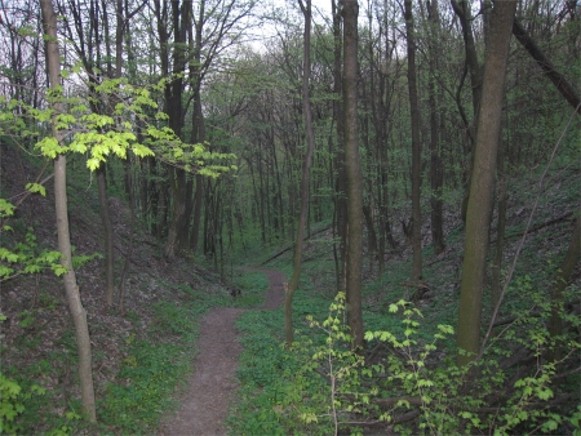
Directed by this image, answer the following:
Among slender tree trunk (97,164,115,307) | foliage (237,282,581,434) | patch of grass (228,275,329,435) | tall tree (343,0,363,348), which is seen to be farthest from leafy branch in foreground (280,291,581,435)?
slender tree trunk (97,164,115,307)

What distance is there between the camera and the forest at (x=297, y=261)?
18.5 feet

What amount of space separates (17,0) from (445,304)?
16228 millimetres

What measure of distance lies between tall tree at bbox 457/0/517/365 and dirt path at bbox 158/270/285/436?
14.5ft

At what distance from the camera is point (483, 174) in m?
6.40

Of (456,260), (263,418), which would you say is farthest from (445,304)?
(263,418)

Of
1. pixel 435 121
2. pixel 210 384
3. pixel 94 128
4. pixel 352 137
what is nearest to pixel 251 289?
pixel 435 121

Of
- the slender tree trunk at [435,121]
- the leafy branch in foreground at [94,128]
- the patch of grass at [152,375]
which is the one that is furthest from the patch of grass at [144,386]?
the slender tree trunk at [435,121]

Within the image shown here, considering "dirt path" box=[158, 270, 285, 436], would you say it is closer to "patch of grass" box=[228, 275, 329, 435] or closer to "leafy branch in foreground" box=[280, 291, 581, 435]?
"patch of grass" box=[228, 275, 329, 435]

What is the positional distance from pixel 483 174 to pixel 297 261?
5293 mm

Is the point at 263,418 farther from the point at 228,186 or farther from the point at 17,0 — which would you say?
the point at 228,186

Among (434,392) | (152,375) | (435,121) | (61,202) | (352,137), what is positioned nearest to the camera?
(434,392)

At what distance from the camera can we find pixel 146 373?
834cm

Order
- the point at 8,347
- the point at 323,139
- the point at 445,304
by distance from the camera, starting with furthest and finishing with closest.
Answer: the point at 323,139
the point at 445,304
the point at 8,347

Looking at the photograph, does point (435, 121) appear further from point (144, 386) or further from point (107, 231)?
point (144, 386)
